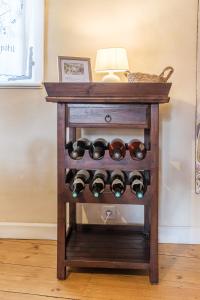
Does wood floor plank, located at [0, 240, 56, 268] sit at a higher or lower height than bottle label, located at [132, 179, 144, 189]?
lower

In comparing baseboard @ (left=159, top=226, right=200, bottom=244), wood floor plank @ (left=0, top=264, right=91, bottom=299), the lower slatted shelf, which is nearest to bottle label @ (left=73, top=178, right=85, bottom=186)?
the lower slatted shelf

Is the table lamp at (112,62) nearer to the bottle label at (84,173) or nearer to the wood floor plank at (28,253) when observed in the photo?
the bottle label at (84,173)

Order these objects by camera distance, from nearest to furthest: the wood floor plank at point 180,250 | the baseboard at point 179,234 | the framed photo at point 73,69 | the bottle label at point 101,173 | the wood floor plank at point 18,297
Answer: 1. the wood floor plank at point 18,297
2. the bottle label at point 101,173
3. the framed photo at point 73,69
4. the wood floor plank at point 180,250
5. the baseboard at point 179,234

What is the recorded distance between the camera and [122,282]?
171 centimetres

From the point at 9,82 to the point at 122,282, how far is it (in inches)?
56.2

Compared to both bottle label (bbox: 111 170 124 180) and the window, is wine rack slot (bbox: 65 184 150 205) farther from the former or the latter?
the window

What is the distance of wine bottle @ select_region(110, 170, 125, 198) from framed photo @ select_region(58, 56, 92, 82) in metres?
0.60

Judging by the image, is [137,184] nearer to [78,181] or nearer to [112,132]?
[78,181]

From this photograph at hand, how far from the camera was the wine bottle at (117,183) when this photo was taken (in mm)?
1574

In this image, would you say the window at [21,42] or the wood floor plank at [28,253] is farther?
the window at [21,42]

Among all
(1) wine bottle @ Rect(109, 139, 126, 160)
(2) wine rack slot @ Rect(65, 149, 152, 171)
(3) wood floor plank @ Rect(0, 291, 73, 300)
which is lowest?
(3) wood floor plank @ Rect(0, 291, 73, 300)

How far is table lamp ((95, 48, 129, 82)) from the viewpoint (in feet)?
6.25

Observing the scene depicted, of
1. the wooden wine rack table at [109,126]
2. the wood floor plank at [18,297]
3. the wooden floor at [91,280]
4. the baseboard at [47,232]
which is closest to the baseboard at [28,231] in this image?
the baseboard at [47,232]

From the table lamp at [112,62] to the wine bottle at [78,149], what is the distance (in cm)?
46
